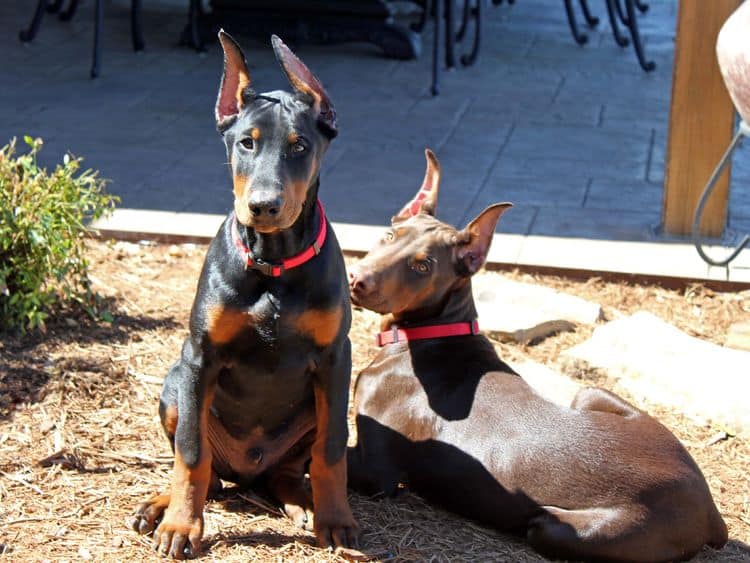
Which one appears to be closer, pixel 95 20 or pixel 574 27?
pixel 95 20

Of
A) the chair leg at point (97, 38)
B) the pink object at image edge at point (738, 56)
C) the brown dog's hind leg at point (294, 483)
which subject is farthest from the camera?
the chair leg at point (97, 38)

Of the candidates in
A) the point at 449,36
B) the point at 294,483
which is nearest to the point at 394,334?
the point at 294,483

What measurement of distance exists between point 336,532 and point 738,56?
2.52 meters

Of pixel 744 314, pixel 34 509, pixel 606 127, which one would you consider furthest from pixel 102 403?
pixel 606 127

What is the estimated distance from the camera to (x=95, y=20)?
30.1 ft

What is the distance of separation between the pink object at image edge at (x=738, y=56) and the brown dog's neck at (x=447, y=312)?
140cm

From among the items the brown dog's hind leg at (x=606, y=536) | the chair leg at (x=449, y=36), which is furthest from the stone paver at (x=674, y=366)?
the chair leg at (x=449, y=36)

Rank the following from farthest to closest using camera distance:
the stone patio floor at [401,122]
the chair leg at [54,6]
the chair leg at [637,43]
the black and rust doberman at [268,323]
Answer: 1. the chair leg at [54,6]
2. the chair leg at [637,43]
3. the stone patio floor at [401,122]
4. the black and rust doberman at [268,323]

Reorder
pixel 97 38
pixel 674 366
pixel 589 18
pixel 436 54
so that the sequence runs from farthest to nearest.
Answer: pixel 589 18, pixel 97 38, pixel 436 54, pixel 674 366

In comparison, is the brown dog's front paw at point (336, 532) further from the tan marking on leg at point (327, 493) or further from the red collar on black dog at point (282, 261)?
the red collar on black dog at point (282, 261)

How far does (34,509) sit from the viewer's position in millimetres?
3754

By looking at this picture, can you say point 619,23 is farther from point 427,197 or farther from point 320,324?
point 320,324

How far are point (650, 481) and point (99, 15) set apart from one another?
6814mm

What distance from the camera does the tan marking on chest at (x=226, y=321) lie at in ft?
11.0
